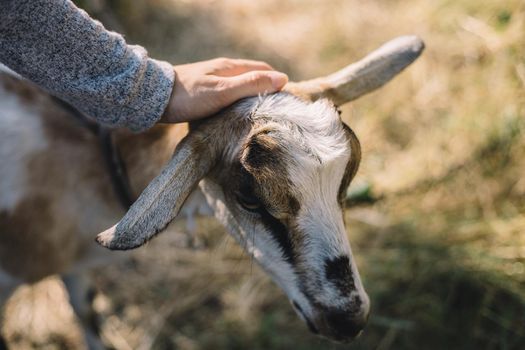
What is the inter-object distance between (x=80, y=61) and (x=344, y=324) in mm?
1309

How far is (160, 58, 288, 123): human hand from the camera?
6.03 ft

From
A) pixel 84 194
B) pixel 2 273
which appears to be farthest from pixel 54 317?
pixel 84 194

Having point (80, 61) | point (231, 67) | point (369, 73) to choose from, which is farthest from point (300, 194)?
point (80, 61)

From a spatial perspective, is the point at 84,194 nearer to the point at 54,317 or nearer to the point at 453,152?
the point at 54,317

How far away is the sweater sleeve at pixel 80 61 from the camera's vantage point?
5.37 feet

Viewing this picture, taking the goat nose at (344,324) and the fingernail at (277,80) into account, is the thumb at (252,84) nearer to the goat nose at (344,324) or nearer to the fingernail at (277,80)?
the fingernail at (277,80)

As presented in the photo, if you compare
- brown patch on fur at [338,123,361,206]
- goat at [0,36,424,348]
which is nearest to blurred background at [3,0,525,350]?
goat at [0,36,424,348]

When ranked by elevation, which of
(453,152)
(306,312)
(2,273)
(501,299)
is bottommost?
(501,299)

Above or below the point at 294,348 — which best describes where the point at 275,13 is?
above

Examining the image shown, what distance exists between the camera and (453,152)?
12.7ft

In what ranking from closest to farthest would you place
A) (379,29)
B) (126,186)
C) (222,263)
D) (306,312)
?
(306,312) → (126,186) → (222,263) → (379,29)

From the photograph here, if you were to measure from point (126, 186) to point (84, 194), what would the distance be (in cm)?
25

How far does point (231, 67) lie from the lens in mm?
2016

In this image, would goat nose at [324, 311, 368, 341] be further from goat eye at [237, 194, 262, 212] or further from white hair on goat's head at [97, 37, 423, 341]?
goat eye at [237, 194, 262, 212]
